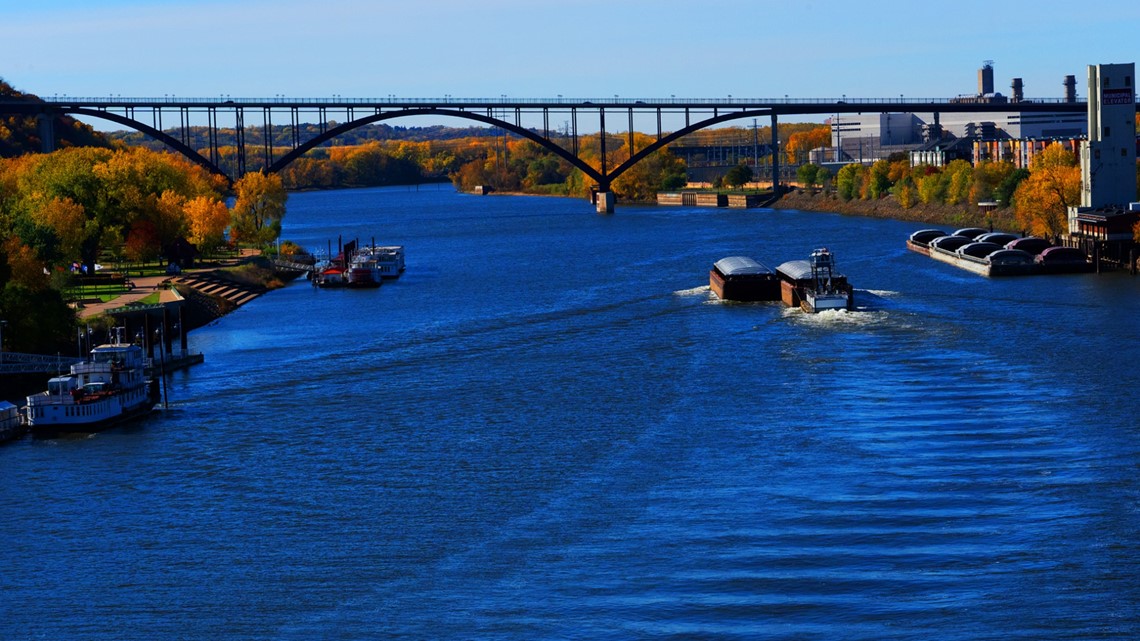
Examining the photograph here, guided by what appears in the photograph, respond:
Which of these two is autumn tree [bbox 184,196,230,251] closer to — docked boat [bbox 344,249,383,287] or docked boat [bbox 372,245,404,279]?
docked boat [bbox 344,249,383,287]

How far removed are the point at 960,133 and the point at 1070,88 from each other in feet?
37.3

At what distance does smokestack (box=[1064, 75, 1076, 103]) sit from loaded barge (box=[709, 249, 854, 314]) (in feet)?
285

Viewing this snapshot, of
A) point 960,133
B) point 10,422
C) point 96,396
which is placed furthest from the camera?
point 960,133

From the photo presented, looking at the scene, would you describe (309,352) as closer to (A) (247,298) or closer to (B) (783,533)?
(A) (247,298)

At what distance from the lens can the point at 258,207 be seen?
241 feet

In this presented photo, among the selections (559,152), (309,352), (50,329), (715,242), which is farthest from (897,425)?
(559,152)

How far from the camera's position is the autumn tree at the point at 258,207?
70.5 metres

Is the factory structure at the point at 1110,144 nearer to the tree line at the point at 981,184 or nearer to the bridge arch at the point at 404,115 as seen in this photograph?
the tree line at the point at 981,184

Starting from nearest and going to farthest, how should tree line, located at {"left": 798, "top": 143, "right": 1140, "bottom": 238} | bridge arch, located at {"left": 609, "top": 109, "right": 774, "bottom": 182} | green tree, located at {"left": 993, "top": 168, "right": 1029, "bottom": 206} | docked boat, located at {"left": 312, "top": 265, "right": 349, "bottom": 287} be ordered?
1. docked boat, located at {"left": 312, "top": 265, "right": 349, "bottom": 287}
2. tree line, located at {"left": 798, "top": 143, "right": 1140, "bottom": 238}
3. green tree, located at {"left": 993, "top": 168, "right": 1029, "bottom": 206}
4. bridge arch, located at {"left": 609, "top": 109, "right": 774, "bottom": 182}

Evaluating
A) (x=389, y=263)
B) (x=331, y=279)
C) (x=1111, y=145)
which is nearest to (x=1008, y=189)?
(x=1111, y=145)

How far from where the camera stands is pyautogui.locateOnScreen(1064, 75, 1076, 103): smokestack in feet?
424

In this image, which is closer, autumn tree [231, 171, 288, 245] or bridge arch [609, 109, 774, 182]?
autumn tree [231, 171, 288, 245]

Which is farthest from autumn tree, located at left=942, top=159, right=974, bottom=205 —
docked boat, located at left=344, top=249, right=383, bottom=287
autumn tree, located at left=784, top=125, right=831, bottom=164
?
autumn tree, located at left=784, top=125, right=831, bottom=164

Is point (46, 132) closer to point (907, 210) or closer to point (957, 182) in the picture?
point (907, 210)
